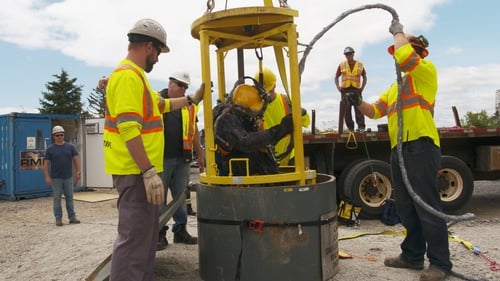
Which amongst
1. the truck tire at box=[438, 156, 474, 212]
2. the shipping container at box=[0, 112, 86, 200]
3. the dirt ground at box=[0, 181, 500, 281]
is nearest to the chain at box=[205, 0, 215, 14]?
the dirt ground at box=[0, 181, 500, 281]

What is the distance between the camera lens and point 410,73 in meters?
4.19

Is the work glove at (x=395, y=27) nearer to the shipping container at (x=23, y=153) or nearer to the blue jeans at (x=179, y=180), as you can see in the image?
the blue jeans at (x=179, y=180)

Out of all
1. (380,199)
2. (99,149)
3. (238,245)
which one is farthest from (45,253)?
(99,149)

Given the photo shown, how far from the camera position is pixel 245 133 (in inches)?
159

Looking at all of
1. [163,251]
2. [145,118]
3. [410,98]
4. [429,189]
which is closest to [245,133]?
[145,118]

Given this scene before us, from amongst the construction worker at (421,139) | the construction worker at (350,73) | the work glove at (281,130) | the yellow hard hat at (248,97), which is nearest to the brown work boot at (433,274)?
the construction worker at (421,139)

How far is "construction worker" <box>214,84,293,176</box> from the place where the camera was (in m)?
4.04

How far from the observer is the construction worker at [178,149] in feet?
18.1

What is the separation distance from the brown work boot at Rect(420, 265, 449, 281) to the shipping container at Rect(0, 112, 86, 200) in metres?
10.9

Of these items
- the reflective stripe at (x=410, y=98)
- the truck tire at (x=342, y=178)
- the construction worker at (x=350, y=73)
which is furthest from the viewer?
the construction worker at (x=350, y=73)

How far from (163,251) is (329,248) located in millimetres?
2160

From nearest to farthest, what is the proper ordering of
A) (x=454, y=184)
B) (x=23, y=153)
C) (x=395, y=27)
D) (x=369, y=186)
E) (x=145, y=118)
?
1. (x=145, y=118)
2. (x=395, y=27)
3. (x=369, y=186)
4. (x=454, y=184)
5. (x=23, y=153)

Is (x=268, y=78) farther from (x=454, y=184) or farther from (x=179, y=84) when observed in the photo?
(x=454, y=184)

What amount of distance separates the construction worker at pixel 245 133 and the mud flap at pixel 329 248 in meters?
0.68
